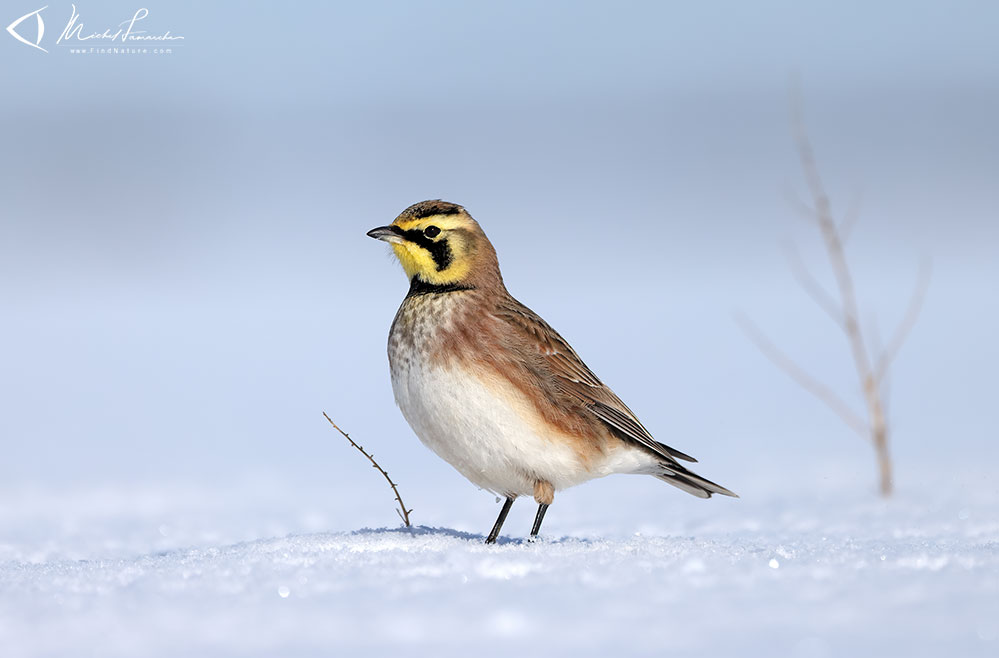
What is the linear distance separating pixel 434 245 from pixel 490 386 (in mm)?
986

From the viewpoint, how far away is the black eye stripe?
6.42 m

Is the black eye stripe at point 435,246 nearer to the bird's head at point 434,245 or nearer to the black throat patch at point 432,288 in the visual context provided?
the bird's head at point 434,245

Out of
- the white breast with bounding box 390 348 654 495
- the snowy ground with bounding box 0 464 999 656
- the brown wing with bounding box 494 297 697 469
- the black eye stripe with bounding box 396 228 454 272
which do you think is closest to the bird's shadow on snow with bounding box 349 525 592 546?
the snowy ground with bounding box 0 464 999 656

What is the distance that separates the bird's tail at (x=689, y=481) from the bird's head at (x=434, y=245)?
1.49 metres

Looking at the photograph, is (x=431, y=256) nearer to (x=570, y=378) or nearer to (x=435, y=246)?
(x=435, y=246)

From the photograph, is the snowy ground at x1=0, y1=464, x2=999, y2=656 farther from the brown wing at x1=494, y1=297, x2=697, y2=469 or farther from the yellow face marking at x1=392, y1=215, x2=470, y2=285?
the yellow face marking at x1=392, y1=215, x2=470, y2=285

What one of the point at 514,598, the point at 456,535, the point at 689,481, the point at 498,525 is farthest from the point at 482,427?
the point at 514,598

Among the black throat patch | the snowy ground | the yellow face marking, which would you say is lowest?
the snowy ground

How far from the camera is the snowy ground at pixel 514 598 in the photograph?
376cm

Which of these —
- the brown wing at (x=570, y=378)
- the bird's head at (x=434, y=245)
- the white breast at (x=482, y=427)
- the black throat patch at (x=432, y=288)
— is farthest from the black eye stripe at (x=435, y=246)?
the white breast at (x=482, y=427)

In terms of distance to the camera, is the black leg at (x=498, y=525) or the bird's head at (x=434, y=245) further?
the bird's head at (x=434, y=245)

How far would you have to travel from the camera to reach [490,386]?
19.3ft

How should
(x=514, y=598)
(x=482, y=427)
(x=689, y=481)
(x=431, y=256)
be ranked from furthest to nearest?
(x=689, y=481)
(x=431, y=256)
(x=482, y=427)
(x=514, y=598)

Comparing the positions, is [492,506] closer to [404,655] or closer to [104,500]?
[104,500]
